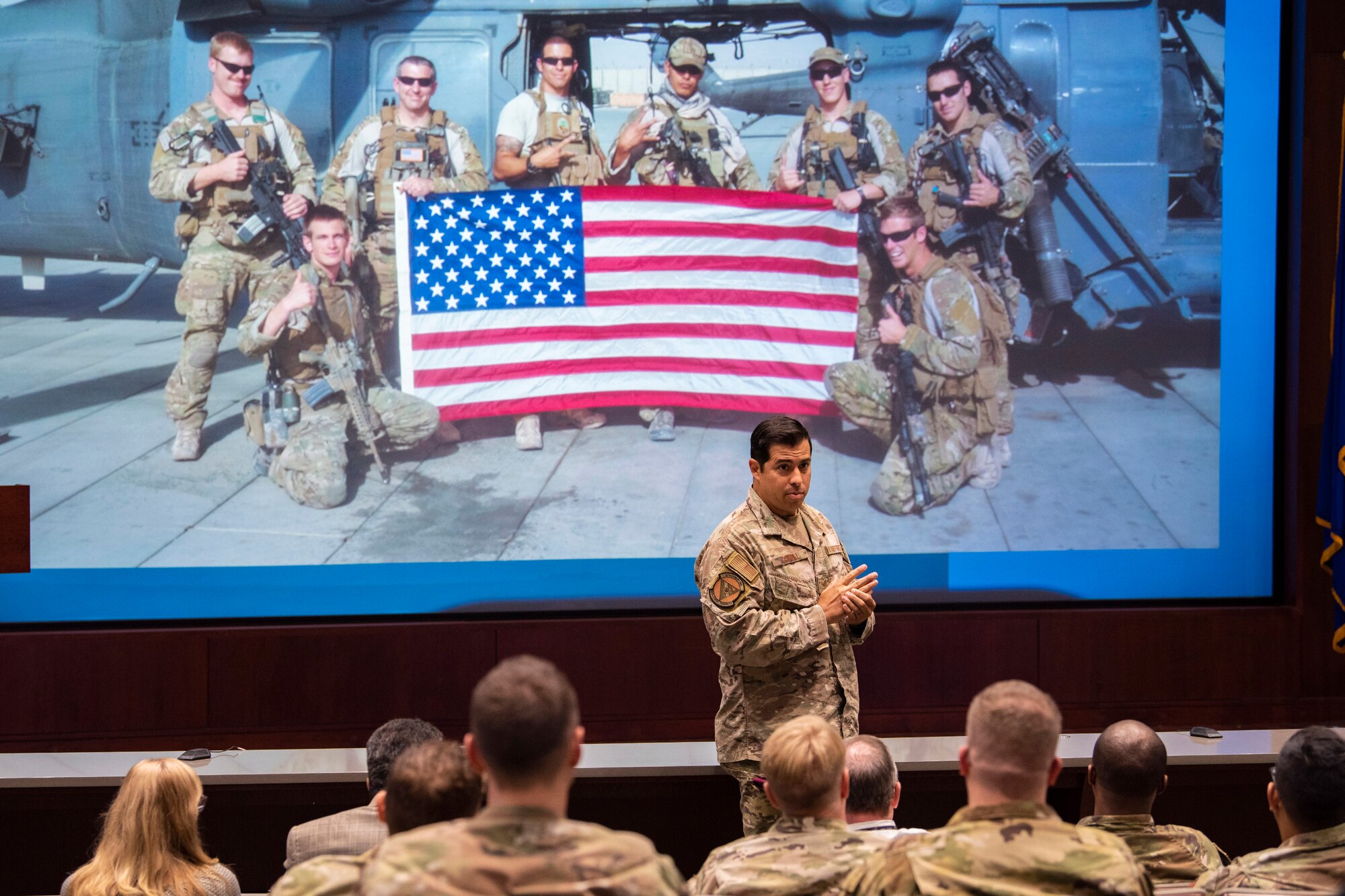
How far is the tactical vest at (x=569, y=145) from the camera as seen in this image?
4.53m

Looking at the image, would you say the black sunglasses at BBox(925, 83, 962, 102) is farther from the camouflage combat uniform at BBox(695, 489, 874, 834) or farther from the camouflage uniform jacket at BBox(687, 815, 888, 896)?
the camouflage uniform jacket at BBox(687, 815, 888, 896)

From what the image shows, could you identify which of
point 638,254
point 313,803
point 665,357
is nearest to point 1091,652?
point 665,357

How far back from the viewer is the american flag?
4602 millimetres

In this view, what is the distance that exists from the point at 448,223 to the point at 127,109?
1.24m

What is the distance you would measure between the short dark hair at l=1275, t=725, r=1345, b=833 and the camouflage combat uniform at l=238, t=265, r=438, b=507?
337cm

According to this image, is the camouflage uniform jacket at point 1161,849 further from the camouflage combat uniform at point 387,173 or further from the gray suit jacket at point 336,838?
the camouflage combat uniform at point 387,173

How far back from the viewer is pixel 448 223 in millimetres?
4570

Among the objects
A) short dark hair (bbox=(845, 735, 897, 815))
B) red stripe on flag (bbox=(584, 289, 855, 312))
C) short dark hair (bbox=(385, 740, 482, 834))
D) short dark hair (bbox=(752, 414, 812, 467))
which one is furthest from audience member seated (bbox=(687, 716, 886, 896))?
red stripe on flag (bbox=(584, 289, 855, 312))

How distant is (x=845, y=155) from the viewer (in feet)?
15.1

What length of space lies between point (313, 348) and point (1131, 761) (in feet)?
10.7

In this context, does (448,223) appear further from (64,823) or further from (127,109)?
(64,823)

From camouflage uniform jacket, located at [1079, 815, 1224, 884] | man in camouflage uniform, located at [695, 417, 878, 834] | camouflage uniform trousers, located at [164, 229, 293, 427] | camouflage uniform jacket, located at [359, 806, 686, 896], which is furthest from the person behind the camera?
camouflage uniform trousers, located at [164, 229, 293, 427]

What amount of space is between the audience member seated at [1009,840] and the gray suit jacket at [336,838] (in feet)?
3.76

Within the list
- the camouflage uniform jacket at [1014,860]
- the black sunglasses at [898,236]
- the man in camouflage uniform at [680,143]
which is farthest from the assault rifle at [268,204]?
the camouflage uniform jacket at [1014,860]
